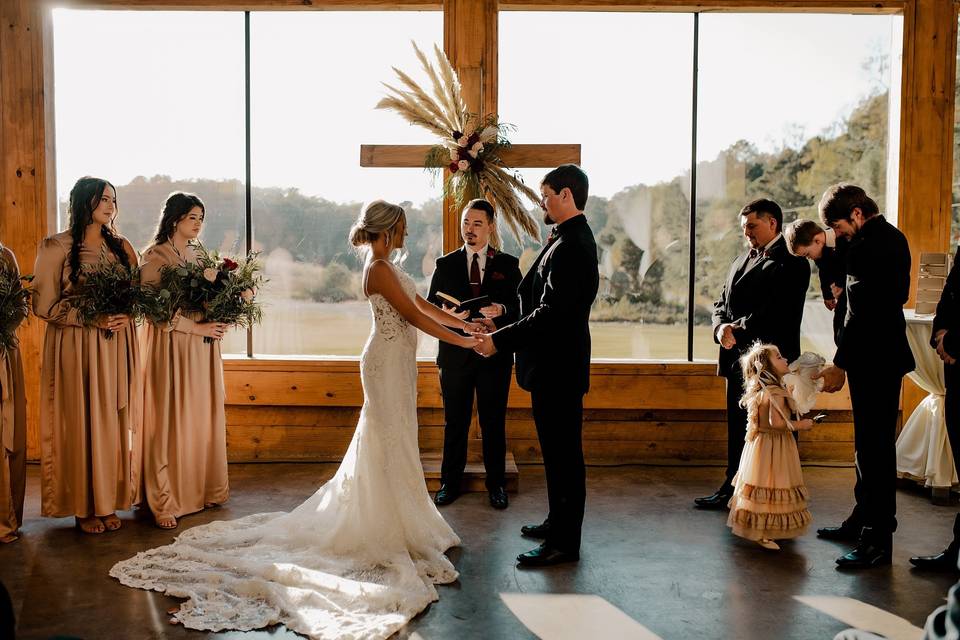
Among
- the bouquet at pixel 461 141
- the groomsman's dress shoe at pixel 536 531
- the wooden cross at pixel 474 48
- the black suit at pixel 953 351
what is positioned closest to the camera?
the black suit at pixel 953 351

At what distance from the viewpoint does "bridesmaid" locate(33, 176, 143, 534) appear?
13.9ft

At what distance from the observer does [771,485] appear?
13.1 feet

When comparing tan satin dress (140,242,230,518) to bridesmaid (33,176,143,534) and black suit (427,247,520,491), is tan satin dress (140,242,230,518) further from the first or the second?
black suit (427,247,520,491)

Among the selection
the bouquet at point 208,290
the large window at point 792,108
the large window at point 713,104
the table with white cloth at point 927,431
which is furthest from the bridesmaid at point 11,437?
the table with white cloth at point 927,431

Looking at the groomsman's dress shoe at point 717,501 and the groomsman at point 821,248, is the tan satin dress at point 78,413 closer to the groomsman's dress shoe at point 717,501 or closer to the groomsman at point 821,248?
the groomsman's dress shoe at point 717,501

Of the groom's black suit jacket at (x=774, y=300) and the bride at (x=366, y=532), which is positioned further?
the groom's black suit jacket at (x=774, y=300)

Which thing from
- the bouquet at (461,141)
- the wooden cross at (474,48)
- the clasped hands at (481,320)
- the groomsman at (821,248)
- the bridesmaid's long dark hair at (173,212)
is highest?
the wooden cross at (474,48)

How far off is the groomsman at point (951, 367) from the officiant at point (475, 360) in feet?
7.32

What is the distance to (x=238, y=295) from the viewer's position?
465 cm

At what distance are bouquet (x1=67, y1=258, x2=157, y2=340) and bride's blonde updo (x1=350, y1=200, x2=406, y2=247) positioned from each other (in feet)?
4.26

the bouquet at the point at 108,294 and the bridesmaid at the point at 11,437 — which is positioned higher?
the bouquet at the point at 108,294

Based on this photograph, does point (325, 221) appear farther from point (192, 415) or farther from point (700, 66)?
point (700, 66)

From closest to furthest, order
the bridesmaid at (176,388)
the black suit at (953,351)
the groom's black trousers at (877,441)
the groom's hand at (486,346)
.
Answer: the black suit at (953,351) → the groom's black trousers at (877,441) → the groom's hand at (486,346) → the bridesmaid at (176,388)

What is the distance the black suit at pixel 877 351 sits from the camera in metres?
3.65
